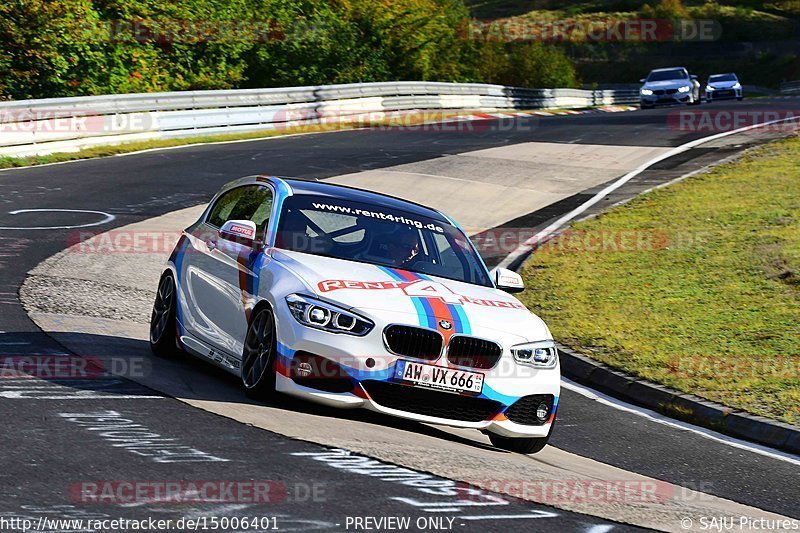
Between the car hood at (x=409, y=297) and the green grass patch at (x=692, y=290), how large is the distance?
2835 millimetres

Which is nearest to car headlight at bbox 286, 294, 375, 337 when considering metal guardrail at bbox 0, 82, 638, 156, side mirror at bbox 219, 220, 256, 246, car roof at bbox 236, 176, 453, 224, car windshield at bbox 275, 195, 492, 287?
car windshield at bbox 275, 195, 492, 287

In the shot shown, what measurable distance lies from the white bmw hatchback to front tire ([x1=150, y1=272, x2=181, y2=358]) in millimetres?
20

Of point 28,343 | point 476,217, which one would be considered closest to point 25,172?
point 476,217

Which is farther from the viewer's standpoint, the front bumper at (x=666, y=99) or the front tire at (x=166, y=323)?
the front bumper at (x=666, y=99)

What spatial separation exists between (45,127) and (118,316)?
1463 cm

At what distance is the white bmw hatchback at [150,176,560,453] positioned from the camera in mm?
7875

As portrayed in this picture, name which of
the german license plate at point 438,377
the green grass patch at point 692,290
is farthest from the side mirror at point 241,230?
the green grass patch at point 692,290

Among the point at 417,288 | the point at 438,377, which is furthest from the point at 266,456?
the point at 417,288

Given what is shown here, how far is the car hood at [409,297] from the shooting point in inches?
313

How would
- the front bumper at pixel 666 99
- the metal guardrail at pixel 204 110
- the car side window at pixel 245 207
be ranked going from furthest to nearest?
the front bumper at pixel 666 99
the metal guardrail at pixel 204 110
the car side window at pixel 245 207

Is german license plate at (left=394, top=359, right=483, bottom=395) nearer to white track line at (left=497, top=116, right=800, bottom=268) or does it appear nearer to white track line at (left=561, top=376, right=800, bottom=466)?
white track line at (left=561, top=376, right=800, bottom=466)

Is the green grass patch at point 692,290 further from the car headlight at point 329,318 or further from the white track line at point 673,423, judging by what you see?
the car headlight at point 329,318

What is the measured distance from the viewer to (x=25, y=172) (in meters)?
22.4

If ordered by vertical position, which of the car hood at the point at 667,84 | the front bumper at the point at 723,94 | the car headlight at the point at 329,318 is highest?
the car headlight at the point at 329,318
